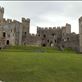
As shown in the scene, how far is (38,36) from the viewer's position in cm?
8769

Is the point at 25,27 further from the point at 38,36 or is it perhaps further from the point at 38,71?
the point at 38,71

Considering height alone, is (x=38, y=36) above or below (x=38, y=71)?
above

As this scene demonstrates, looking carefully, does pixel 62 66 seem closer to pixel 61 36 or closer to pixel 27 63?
pixel 27 63

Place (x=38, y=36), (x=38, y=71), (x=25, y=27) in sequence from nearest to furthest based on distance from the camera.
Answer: (x=38, y=71)
(x=38, y=36)
(x=25, y=27)

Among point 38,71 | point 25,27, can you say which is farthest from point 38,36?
point 38,71

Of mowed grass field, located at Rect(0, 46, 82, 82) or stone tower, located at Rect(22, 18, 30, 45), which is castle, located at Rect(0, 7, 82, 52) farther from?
mowed grass field, located at Rect(0, 46, 82, 82)

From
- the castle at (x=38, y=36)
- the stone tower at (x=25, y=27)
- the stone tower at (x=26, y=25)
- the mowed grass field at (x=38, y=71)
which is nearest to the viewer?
the mowed grass field at (x=38, y=71)

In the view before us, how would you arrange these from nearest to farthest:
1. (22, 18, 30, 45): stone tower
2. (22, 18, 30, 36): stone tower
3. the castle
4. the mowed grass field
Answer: the mowed grass field, the castle, (22, 18, 30, 45): stone tower, (22, 18, 30, 36): stone tower

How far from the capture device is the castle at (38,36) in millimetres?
79375

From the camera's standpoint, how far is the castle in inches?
3125

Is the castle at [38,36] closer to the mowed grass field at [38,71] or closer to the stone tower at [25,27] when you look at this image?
the stone tower at [25,27]

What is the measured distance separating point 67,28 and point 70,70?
6148 centimetres

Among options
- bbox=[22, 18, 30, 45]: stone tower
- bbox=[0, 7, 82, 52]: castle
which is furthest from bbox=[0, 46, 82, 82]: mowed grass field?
bbox=[22, 18, 30, 45]: stone tower

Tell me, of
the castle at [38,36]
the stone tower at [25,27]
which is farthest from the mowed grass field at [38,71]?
the stone tower at [25,27]
